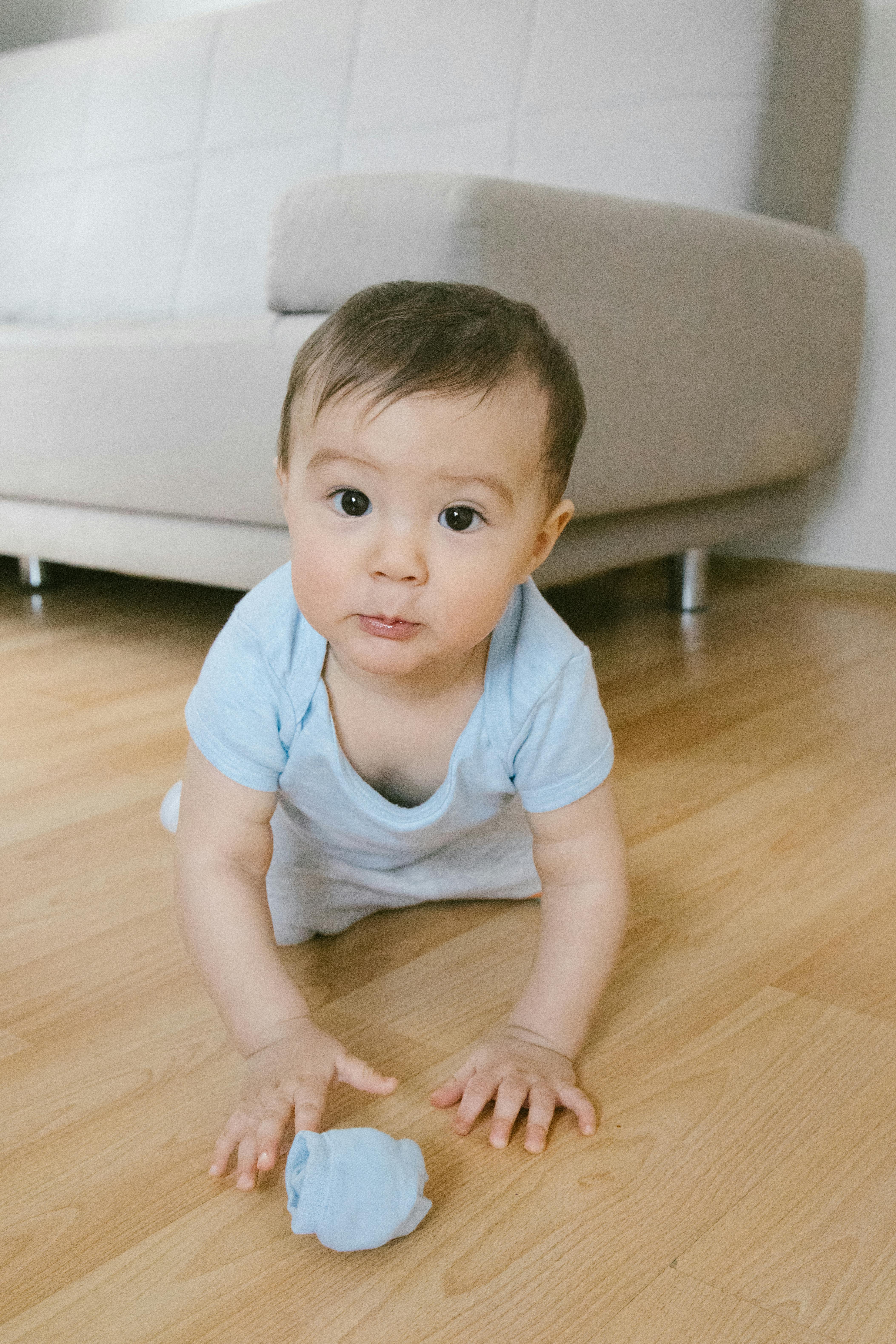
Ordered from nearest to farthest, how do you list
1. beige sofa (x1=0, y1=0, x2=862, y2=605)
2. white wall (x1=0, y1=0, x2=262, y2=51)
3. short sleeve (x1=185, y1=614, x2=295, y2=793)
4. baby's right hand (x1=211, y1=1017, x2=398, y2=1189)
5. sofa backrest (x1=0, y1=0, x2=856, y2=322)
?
1. baby's right hand (x1=211, y1=1017, x2=398, y2=1189)
2. short sleeve (x1=185, y1=614, x2=295, y2=793)
3. beige sofa (x1=0, y1=0, x2=862, y2=605)
4. sofa backrest (x1=0, y1=0, x2=856, y2=322)
5. white wall (x1=0, y1=0, x2=262, y2=51)

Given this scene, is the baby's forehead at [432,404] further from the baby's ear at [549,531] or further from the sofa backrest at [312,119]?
the sofa backrest at [312,119]

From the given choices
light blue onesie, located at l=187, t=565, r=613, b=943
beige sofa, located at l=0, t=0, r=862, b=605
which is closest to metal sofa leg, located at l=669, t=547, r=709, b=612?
beige sofa, located at l=0, t=0, r=862, b=605

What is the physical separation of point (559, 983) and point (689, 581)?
1216mm

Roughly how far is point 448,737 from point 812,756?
559 millimetres

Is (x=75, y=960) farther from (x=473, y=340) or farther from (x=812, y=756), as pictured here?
(x=812, y=756)

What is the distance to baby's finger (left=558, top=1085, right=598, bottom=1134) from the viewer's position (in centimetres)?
60

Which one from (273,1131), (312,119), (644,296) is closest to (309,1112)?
(273,1131)

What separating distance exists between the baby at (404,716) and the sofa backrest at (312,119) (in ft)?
3.62

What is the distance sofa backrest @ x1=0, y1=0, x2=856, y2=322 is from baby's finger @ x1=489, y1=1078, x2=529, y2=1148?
4.31 ft

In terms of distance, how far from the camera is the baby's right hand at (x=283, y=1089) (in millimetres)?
566

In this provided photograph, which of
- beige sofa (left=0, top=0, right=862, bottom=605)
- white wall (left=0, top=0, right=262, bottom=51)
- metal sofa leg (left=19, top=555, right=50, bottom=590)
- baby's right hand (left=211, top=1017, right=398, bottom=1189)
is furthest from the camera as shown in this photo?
white wall (left=0, top=0, right=262, bottom=51)

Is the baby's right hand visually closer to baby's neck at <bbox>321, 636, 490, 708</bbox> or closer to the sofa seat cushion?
baby's neck at <bbox>321, 636, 490, 708</bbox>

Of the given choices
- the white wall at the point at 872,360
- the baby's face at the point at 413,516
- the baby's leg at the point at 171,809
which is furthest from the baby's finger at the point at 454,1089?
the white wall at the point at 872,360

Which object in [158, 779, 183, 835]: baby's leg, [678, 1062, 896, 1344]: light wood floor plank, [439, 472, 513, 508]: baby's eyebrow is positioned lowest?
[158, 779, 183, 835]: baby's leg
